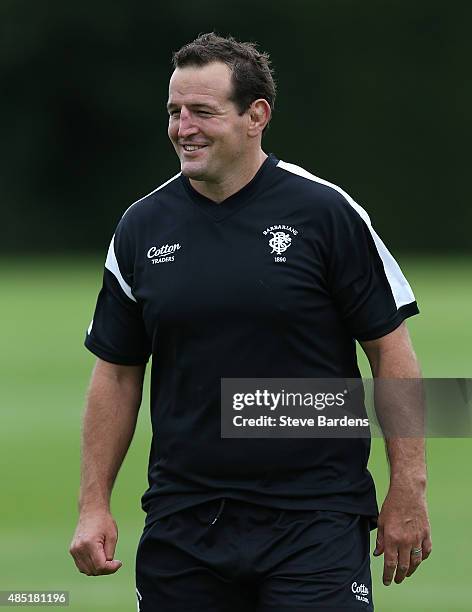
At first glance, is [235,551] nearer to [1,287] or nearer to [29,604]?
[29,604]

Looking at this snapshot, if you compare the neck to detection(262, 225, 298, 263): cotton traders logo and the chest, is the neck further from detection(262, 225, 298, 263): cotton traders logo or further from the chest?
detection(262, 225, 298, 263): cotton traders logo

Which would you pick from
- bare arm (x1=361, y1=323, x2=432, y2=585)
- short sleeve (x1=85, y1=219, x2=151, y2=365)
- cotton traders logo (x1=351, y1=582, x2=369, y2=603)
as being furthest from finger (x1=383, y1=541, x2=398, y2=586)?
short sleeve (x1=85, y1=219, x2=151, y2=365)

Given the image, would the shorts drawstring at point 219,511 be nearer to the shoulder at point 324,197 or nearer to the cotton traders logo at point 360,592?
the cotton traders logo at point 360,592

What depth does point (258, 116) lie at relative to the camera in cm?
496

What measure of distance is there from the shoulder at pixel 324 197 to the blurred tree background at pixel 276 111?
30.2 metres

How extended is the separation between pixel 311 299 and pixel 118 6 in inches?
1292

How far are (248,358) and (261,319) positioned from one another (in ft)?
0.40

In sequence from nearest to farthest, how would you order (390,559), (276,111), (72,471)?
(390,559)
(72,471)
(276,111)

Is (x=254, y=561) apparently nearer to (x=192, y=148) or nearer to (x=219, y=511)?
(x=219, y=511)

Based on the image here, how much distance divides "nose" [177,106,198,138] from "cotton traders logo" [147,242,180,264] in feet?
1.09

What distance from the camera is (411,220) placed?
35.2 m

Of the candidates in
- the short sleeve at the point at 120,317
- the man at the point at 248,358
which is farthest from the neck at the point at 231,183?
the short sleeve at the point at 120,317

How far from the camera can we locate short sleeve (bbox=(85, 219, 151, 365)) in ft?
16.3

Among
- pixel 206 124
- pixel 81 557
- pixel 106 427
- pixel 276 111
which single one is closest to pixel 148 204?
pixel 206 124
